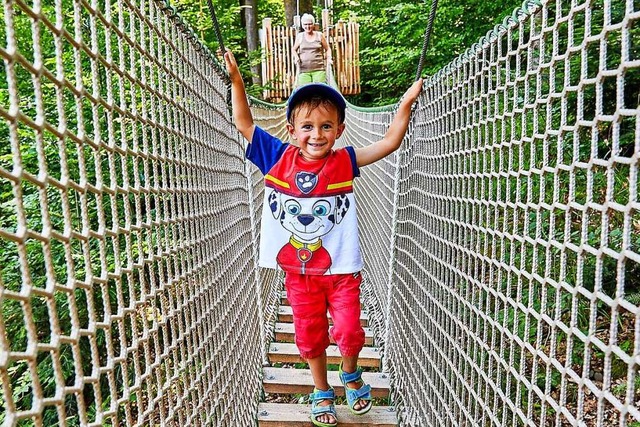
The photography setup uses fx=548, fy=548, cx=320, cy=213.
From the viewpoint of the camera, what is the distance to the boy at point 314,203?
1.69 metres

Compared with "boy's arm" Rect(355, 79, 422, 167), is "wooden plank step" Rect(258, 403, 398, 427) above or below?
below

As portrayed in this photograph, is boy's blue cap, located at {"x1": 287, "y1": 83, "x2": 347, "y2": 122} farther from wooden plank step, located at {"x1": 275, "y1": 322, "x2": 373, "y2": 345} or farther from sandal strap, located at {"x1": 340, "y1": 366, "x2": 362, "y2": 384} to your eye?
wooden plank step, located at {"x1": 275, "y1": 322, "x2": 373, "y2": 345}

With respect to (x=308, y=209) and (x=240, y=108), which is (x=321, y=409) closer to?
(x=308, y=209)

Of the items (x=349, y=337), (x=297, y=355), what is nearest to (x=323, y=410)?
(x=349, y=337)

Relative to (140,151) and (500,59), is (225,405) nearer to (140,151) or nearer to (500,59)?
(140,151)

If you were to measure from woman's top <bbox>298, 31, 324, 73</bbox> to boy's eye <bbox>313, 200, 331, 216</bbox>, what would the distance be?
4.21 metres

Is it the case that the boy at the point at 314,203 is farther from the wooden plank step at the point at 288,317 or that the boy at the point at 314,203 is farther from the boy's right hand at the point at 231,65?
the wooden plank step at the point at 288,317

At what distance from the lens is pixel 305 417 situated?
2098 mm

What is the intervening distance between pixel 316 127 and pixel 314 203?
0.78 feet

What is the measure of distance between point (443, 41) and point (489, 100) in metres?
5.15

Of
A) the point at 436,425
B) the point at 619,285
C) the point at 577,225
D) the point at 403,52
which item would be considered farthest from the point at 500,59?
the point at 403,52

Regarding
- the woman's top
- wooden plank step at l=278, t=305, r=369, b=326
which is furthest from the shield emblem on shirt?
the woman's top

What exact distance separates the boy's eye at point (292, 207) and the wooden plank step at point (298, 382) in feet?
3.07

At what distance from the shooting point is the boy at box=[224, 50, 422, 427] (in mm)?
1686
